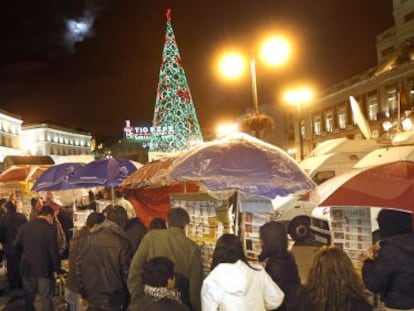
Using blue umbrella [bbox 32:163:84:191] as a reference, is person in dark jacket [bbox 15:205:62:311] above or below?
below

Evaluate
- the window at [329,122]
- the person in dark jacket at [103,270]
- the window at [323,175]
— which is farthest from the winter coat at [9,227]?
the window at [329,122]

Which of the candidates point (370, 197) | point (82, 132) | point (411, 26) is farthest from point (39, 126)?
point (370, 197)

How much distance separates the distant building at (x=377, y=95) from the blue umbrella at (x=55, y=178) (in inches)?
952

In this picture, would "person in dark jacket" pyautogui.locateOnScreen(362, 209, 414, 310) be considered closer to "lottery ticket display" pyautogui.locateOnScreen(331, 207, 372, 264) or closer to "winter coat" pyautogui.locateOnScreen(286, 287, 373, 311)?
"winter coat" pyautogui.locateOnScreen(286, 287, 373, 311)

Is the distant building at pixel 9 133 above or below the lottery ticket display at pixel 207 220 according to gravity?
above

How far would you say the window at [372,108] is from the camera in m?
45.1

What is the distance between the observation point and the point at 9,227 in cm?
1057

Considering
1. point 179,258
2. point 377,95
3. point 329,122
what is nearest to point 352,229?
point 179,258

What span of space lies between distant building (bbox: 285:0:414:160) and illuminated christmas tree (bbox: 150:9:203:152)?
24.9 ft

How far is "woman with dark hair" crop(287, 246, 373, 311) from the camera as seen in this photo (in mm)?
3734

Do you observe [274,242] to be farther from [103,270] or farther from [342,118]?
[342,118]

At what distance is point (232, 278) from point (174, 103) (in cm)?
2836

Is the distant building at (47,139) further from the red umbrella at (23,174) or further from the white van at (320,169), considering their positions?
the white van at (320,169)

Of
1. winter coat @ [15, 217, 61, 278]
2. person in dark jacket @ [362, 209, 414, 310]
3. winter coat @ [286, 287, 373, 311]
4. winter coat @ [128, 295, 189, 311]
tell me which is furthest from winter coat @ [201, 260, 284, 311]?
winter coat @ [15, 217, 61, 278]
